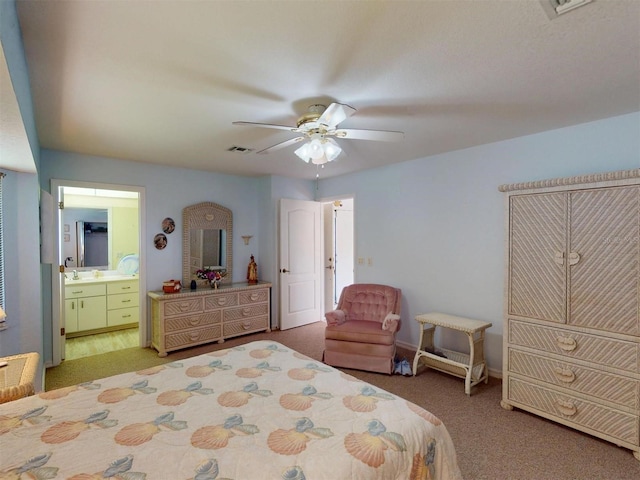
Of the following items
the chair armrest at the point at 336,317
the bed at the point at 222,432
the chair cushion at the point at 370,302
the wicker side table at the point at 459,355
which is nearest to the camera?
the bed at the point at 222,432

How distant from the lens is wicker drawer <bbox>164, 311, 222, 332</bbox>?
396 cm

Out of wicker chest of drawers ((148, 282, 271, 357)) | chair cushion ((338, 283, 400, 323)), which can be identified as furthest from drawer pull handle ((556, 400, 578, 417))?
wicker chest of drawers ((148, 282, 271, 357))

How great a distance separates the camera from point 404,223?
4.17 metres

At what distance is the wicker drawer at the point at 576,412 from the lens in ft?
6.93

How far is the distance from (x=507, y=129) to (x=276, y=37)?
232 cm

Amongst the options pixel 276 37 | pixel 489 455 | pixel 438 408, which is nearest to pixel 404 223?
pixel 438 408

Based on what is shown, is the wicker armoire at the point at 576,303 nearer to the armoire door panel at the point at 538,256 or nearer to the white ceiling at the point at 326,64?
the armoire door panel at the point at 538,256

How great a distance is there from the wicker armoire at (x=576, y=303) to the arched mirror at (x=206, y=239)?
372cm

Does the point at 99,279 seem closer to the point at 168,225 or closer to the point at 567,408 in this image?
the point at 168,225

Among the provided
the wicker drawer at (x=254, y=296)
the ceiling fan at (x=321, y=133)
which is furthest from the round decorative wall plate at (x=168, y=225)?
the ceiling fan at (x=321, y=133)

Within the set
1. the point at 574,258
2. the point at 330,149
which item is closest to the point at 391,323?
the point at 574,258

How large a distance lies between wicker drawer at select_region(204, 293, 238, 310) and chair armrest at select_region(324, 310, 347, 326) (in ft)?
5.02

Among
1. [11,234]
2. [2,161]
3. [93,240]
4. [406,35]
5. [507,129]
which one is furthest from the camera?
[93,240]

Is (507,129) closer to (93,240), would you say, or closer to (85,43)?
(85,43)
